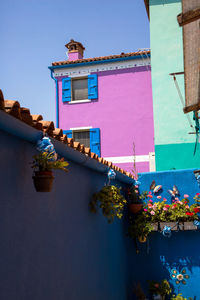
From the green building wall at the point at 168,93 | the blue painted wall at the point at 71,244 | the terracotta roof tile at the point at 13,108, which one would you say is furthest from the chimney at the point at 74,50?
the terracotta roof tile at the point at 13,108

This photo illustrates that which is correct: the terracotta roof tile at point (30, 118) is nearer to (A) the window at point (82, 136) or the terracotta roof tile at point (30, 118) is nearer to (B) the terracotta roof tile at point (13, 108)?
(B) the terracotta roof tile at point (13, 108)

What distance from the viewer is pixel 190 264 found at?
8203 mm

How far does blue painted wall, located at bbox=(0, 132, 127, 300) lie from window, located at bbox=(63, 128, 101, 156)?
9.16 meters

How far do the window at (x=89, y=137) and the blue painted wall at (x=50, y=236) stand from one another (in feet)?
30.0

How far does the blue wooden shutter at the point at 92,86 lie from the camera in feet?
52.9

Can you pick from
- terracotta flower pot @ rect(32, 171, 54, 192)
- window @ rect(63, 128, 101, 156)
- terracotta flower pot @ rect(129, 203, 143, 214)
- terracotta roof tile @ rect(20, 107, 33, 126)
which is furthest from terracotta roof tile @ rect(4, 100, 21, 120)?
window @ rect(63, 128, 101, 156)

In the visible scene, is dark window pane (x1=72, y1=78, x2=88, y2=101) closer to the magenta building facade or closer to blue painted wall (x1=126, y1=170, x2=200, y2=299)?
the magenta building facade

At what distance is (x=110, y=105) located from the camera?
52.3ft

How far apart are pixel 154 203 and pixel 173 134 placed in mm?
4533

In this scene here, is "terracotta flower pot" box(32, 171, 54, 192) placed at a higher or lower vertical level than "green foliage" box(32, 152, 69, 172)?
lower

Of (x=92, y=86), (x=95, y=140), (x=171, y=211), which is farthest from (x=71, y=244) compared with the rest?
(x=92, y=86)

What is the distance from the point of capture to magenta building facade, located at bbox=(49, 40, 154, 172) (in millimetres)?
A: 15414

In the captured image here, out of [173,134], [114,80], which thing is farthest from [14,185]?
[114,80]

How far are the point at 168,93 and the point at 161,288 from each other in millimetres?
6804
